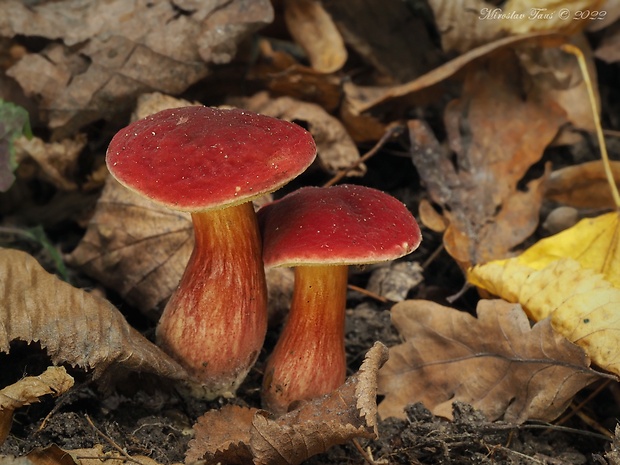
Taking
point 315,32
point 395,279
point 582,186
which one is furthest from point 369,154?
point 582,186

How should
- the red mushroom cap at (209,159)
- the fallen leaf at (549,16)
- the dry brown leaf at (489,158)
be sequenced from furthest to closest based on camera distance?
1. the fallen leaf at (549,16)
2. the dry brown leaf at (489,158)
3. the red mushroom cap at (209,159)

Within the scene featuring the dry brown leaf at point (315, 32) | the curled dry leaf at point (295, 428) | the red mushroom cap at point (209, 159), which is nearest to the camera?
the red mushroom cap at point (209, 159)

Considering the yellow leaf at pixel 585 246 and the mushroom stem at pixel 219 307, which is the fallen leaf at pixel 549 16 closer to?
the yellow leaf at pixel 585 246

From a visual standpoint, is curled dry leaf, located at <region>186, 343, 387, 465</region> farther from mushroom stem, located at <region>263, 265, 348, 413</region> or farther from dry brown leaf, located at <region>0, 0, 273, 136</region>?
dry brown leaf, located at <region>0, 0, 273, 136</region>

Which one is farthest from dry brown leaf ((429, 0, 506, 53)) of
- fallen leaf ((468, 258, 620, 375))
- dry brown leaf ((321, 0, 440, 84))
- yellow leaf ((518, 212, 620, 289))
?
fallen leaf ((468, 258, 620, 375))

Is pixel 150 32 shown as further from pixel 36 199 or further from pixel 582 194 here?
pixel 582 194

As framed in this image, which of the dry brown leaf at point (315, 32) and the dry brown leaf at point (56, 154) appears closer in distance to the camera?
the dry brown leaf at point (56, 154)

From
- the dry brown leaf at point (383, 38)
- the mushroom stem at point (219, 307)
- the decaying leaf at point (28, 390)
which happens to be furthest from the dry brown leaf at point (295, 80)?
the decaying leaf at point (28, 390)
